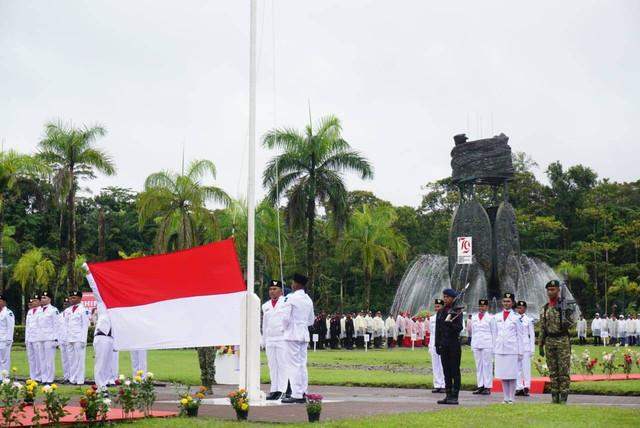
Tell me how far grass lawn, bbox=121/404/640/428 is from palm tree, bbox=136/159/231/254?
1107 inches

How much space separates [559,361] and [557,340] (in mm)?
316

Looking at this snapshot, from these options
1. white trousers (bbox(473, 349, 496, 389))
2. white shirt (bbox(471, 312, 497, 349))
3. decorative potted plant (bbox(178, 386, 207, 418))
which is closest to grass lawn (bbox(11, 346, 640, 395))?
white trousers (bbox(473, 349, 496, 389))

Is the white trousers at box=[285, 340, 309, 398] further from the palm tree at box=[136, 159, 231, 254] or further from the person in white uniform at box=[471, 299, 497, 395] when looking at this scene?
the palm tree at box=[136, 159, 231, 254]

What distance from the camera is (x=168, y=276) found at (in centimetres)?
1252

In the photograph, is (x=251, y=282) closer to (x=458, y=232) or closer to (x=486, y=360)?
(x=486, y=360)

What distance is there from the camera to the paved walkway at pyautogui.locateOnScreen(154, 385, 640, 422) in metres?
12.5

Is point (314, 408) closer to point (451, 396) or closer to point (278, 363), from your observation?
Result: point (278, 363)

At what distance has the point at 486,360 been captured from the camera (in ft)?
60.1

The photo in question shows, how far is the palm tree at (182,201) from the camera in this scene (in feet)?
129

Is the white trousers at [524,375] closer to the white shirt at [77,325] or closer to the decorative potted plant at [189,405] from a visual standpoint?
the decorative potted plant at [189,405]

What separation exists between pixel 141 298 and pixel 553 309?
241 inches

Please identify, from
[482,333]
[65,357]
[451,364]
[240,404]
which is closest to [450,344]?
[451,364]

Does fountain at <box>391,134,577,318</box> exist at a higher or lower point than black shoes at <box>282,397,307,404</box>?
higher

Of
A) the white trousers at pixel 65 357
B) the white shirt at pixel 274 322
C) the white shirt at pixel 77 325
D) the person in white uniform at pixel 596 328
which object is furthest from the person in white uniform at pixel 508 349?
the person in white uniform at pixel 596 328
